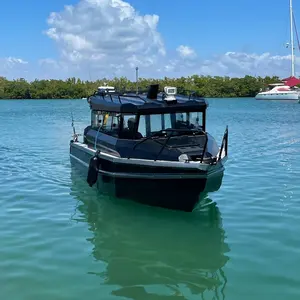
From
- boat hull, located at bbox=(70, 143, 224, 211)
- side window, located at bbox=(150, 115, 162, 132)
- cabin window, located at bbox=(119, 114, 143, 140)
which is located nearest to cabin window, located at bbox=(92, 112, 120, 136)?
cabin window, located at bbox=(119, 114, 143, 140)

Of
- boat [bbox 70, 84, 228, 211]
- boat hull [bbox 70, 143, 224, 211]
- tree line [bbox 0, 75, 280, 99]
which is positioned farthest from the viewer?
tree line [bbox 0, 75, 280, 99]

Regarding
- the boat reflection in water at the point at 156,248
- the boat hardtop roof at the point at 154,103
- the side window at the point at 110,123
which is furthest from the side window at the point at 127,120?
the boat reflection in water at the point at 156,248

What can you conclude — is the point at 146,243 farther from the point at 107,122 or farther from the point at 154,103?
the point at 107,122

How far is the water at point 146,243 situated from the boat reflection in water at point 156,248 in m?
0.02

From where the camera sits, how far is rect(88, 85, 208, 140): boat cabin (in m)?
12.9

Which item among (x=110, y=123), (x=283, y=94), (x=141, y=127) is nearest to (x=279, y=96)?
(x=283, y=94)

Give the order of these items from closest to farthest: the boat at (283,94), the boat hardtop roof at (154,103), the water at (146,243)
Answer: the water at (146,243), the boat hardtop roof at (154,103), the boat at (283,94)

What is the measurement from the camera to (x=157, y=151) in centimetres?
1207

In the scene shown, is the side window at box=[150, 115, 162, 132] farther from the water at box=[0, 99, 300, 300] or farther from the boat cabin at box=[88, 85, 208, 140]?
the water at box=[0, 99, 300, 300]

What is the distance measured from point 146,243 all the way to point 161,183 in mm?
1878

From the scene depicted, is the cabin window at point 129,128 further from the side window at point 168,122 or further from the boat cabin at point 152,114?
the side window at point 168,122

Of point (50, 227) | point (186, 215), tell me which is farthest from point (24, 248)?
point (186, 215)

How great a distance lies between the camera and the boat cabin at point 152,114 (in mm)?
12859

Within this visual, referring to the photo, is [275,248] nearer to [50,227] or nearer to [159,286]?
[159,286]
